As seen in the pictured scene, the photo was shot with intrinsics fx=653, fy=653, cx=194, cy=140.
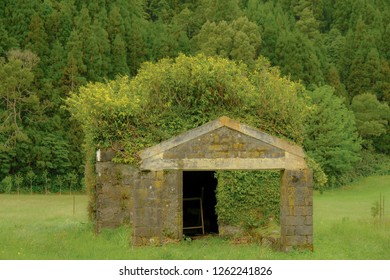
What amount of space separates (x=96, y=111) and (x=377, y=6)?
76.5m

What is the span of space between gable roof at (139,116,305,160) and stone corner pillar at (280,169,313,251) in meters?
0.62

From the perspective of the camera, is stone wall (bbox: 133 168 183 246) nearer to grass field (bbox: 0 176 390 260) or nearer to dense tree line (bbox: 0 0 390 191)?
grass field (bbox: 0 176 390 260)

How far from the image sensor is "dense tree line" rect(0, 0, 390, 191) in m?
51.3

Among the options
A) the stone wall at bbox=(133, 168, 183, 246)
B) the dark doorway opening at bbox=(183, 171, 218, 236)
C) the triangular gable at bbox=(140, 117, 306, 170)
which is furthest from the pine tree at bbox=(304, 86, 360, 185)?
the stone wall at bbox=(133, 168, 183, 246)

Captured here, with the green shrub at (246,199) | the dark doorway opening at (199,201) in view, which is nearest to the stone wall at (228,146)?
the green shrub at (246,199)

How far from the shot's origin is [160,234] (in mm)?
17547

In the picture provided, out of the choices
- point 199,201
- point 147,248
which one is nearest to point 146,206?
point 147,248

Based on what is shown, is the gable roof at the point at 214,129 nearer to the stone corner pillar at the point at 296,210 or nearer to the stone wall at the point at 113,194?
the stone corner pillar at the point at 296,210

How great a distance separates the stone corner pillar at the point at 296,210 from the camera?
17.5m

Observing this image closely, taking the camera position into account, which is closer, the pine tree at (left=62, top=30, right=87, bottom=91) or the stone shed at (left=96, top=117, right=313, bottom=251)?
the stone shed at (left=96, top=117, right=313, bottom=251)

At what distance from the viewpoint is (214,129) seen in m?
17.6

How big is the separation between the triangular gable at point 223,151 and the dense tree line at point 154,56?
3287 cm

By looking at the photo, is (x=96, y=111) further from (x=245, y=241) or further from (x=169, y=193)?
(x=245, y=241)

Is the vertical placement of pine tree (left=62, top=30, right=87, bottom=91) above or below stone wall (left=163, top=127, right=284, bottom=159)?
above
